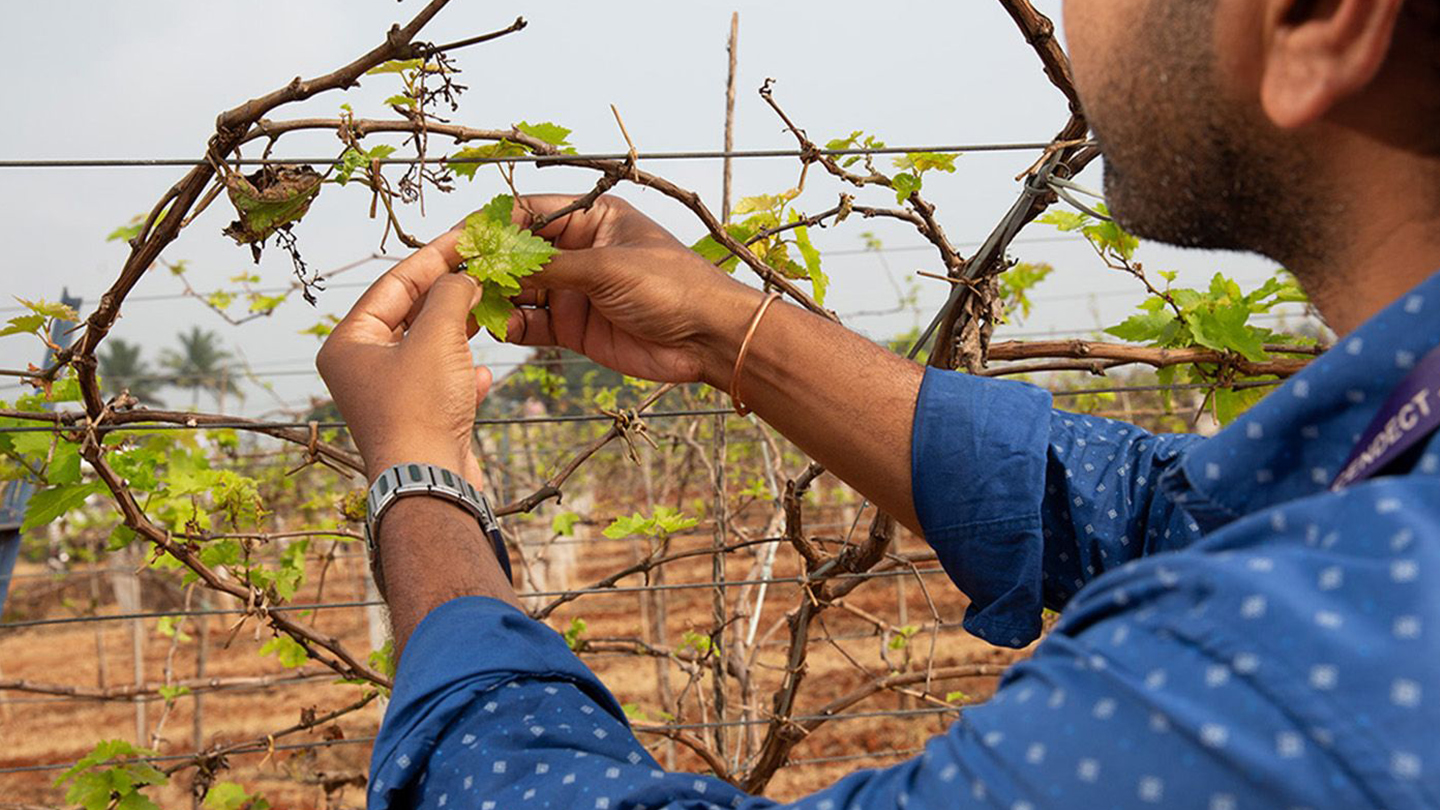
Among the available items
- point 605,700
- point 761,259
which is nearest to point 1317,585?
point 605,700

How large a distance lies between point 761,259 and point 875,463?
2.48ft

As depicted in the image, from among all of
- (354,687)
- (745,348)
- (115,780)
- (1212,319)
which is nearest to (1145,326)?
(1212,319)

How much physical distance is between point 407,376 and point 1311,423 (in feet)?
3.07

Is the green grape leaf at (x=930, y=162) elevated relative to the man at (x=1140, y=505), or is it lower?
elevated

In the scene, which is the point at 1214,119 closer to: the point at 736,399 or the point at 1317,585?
the point at 1317,585

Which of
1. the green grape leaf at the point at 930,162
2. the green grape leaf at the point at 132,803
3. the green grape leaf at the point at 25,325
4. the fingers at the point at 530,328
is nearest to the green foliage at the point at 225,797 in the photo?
the green grape leaf at the point at 132,803

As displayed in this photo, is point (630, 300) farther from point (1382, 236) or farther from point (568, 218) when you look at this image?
point (1382, 236)

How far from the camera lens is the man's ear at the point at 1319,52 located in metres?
0.78

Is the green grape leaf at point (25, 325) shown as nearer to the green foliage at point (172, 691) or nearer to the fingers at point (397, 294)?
the fingers at point (397, 294)

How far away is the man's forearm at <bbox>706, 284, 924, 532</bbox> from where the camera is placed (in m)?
1.56

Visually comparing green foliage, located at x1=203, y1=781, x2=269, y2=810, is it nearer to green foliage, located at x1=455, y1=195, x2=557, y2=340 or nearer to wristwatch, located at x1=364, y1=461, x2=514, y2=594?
green foliage, located at x1=455, y1=195, x2=557, y2=340

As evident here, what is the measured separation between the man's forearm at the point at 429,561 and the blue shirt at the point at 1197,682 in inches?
2.1

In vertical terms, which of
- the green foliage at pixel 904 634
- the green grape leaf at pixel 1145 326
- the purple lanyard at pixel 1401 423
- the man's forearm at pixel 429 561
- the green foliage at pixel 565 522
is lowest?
the green foliage at pixel 904 634

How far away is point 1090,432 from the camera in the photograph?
5.09 ft
